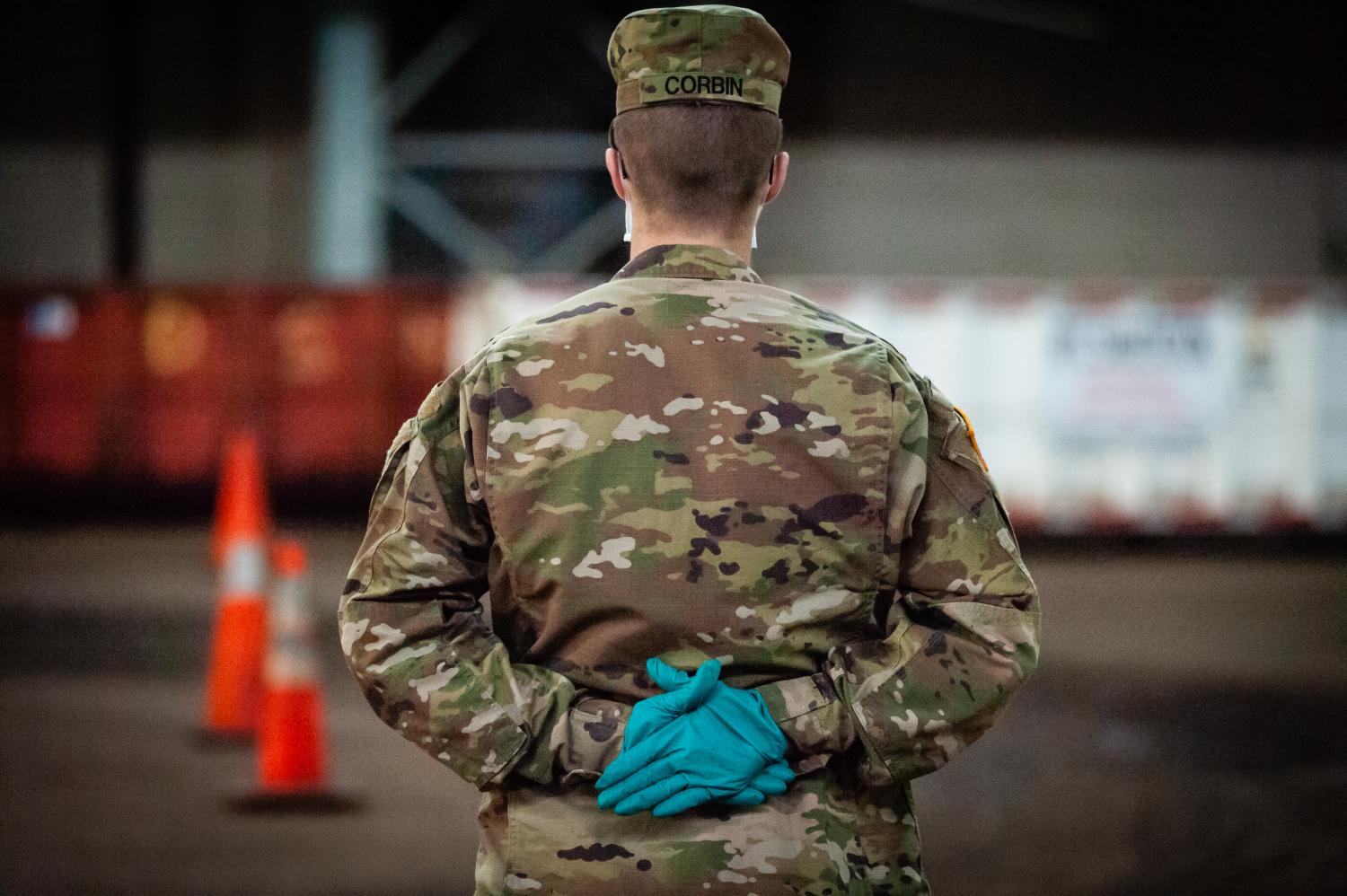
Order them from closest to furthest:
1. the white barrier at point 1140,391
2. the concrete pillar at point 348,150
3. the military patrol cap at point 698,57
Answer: the military patrol cap at point 698,57 → the white barrier at point 1140,391 → the concrete pillar at point 348,150

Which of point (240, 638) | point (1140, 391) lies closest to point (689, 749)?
point (240, 638)

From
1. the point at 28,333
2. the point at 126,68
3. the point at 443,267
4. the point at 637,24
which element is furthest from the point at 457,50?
the point at 637,24

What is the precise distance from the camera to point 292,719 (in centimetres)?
610

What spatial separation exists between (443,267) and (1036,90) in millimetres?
8059

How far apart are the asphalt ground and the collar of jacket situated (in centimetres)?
329

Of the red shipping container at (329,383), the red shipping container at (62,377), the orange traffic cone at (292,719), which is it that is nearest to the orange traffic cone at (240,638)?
the orange traffic cone at (292,719)

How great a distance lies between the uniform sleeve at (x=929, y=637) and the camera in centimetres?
210

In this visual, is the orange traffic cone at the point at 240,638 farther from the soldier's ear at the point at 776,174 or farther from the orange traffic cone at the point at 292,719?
the soldier's ear at the point at 776,174

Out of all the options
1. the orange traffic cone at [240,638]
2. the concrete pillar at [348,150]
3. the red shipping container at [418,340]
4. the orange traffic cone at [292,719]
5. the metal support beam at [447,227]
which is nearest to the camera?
the orange traffic cone at [292,719]

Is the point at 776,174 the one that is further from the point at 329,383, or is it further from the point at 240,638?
the point at 329,383

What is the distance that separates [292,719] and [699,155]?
4.49 metres

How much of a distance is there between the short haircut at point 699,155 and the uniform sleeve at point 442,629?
412 mm

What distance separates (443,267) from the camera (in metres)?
19.5

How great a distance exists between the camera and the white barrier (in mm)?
14578
